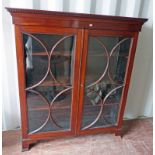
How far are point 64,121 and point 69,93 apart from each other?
0.32 m

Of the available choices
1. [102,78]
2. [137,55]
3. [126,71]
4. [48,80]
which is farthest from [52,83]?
[137,55]

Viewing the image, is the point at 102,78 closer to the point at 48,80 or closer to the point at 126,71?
the point at 126,71

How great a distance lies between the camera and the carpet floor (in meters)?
1.68

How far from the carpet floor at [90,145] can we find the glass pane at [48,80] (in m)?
0.21

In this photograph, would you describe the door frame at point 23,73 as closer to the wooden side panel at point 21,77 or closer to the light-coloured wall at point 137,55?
the wooden side panel at point 21,77

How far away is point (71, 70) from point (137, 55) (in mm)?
947

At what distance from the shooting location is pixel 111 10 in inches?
69.6

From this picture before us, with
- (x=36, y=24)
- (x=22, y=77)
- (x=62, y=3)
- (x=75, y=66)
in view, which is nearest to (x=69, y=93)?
(x=75, y=66)

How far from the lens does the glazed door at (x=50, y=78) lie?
1.35 meters

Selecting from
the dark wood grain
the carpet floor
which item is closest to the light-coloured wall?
the carpet floor

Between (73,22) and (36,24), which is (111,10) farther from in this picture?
(36,24)

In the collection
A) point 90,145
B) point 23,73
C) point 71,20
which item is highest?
point 71,20

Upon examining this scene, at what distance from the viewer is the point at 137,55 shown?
2.01m

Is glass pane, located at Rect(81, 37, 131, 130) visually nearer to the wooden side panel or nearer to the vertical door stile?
the vertical door stile
